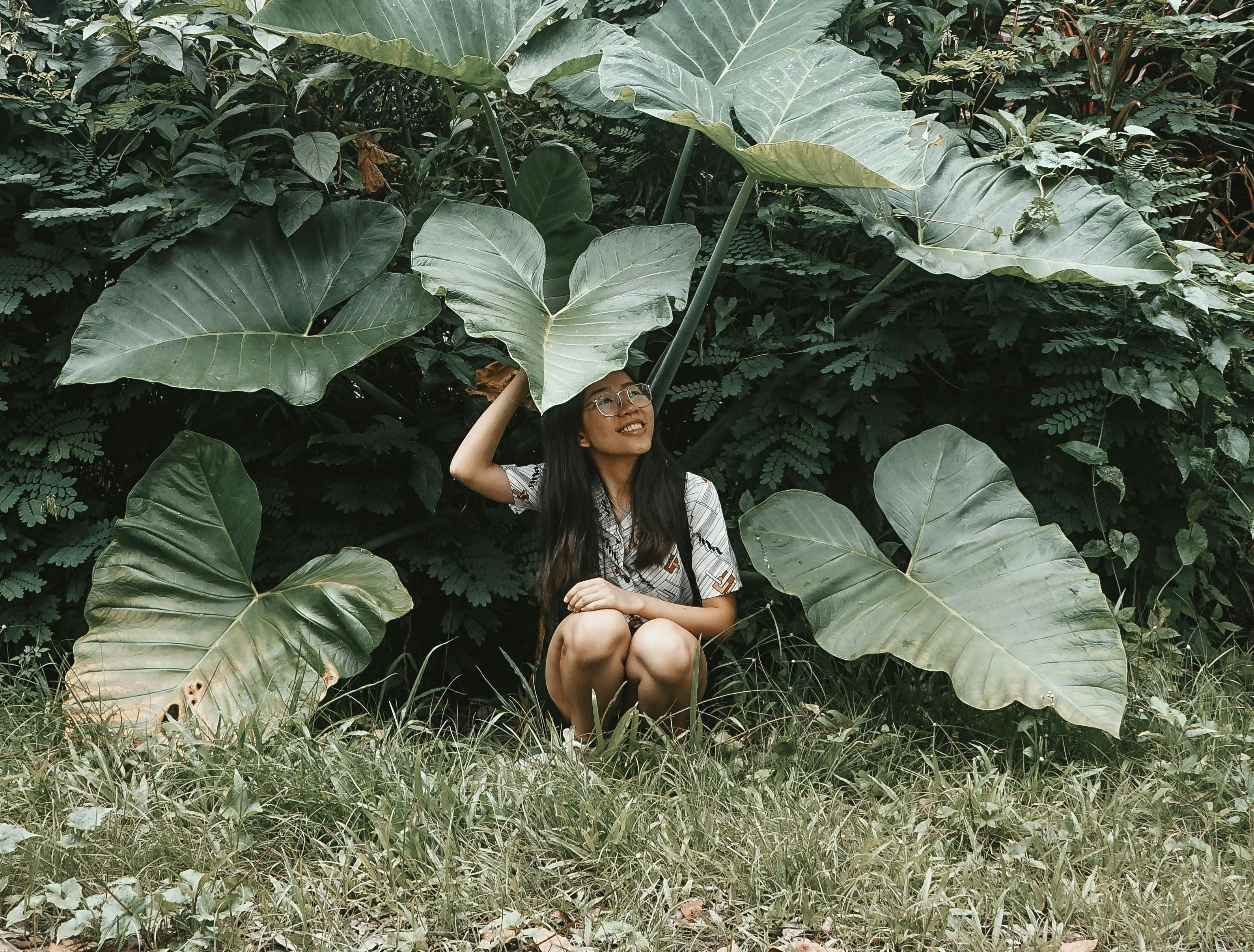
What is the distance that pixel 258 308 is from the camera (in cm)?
251

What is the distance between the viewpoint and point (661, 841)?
194 centimetres

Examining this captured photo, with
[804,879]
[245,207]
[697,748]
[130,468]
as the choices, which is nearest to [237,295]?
[245,207]

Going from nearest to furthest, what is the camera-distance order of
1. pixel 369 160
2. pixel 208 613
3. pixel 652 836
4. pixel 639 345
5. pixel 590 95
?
pixel 652 836 < pixel 208 613 < pixel 590 95 < pixel 639 345 < pixel 369 160

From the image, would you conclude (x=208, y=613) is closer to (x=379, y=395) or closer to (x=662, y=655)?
(x=379, y=395)

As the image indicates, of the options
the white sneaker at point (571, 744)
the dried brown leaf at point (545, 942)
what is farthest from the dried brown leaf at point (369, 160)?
the dried brown leaf at point (545, 942)

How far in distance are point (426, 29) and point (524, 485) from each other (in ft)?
3.45

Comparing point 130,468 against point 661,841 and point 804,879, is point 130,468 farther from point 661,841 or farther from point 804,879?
point 804,879

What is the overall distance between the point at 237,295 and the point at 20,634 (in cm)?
101

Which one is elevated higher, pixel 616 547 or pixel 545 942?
pixel 616 547

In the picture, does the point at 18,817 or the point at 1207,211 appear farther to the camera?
the point at 1207,211

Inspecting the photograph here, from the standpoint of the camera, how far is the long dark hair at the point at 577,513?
2439 mm

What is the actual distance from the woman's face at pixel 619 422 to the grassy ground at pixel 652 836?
0.64m

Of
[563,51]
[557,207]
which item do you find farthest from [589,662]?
[563,51]

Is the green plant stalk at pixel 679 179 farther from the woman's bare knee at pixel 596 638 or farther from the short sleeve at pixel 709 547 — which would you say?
the woman's bare knee at pixel 596 638
